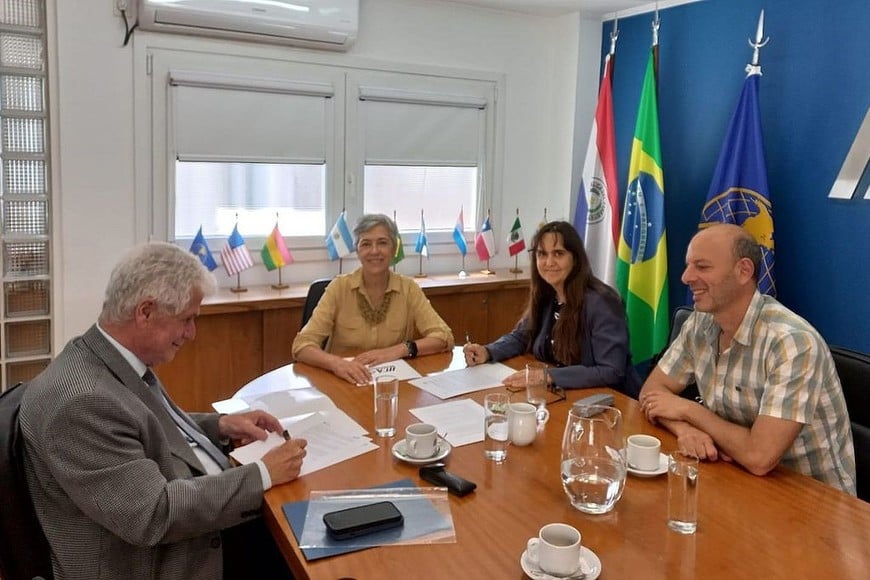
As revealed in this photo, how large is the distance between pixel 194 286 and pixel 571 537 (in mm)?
861

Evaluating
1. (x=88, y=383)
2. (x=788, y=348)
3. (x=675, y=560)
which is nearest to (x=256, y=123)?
(x=88, y=383)

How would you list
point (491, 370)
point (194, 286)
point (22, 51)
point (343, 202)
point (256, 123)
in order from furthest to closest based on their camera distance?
point (343, 202), point (256, 123), point (22, 51), point (491, 370), point (194, 286)

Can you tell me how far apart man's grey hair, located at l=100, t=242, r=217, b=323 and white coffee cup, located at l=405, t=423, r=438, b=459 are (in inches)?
22.2

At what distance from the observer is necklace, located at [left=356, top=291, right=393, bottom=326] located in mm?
2656

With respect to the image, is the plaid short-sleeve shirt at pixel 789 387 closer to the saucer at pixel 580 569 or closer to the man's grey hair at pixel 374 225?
the saucer at pixel 580 569

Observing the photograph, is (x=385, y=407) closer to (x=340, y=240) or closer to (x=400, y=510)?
(x=400, y=510)

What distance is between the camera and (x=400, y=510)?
4.43 feet

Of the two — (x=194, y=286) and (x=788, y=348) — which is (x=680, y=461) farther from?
(x=194, y=286)

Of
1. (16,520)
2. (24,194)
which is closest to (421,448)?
(16,520)

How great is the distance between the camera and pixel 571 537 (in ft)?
3.80

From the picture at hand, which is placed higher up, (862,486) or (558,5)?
(558,5)

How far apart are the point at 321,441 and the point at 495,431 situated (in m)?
0.41

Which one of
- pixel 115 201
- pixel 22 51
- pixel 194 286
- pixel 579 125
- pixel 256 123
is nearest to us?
pixel 194 286

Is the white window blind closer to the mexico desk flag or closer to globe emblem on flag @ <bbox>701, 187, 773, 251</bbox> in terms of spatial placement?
the mexico desk flag
